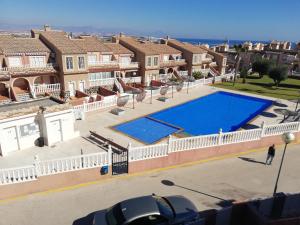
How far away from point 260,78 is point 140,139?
39888mm

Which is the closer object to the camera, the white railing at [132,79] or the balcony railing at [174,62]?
the white railing at [132,79]

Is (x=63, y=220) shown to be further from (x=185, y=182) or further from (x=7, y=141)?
(x=7, y=141)

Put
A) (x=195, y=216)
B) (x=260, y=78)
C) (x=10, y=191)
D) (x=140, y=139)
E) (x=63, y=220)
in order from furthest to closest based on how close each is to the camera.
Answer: (x=260, y=78) → (x=140, y=139) → (x=10, y=191) → (x=63, y=220) → (x=195, y=216)

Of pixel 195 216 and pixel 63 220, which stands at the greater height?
pixel 195 216

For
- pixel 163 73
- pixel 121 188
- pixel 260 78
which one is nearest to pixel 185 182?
pixel 121 188

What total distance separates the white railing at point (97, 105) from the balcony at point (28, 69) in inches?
319

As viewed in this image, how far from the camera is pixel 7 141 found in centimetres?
1609

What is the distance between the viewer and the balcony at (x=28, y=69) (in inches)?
1022

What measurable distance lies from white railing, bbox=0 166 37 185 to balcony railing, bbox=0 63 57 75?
58.5ft

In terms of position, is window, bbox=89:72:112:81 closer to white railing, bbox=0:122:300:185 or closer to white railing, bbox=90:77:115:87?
white railing, bbox=90:77:115:87

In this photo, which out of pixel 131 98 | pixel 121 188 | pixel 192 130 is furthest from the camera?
pixel 131 98

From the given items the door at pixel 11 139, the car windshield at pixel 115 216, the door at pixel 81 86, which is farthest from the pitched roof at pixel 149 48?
the car windshield at pixel 115 216

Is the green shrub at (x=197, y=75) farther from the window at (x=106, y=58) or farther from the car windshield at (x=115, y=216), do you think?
the car windshield at (x=115, y=216)

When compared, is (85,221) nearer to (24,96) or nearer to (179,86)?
(24,96)
